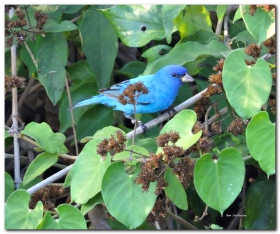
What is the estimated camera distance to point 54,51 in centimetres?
352

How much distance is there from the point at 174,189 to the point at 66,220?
1.74ft

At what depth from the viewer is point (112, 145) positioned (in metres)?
2.49

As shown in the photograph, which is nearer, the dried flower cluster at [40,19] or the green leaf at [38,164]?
the green leaf at [38,164]

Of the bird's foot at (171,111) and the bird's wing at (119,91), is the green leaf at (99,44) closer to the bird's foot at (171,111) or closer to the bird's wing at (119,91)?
the bird's wing at (119,91)

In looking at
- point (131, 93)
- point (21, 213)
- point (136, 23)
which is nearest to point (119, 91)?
point (136, 23)

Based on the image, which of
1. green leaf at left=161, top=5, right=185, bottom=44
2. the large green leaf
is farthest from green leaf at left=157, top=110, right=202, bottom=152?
the large green leaf

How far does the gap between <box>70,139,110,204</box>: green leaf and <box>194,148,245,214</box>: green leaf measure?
47 cm

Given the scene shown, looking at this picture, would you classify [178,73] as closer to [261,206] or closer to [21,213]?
[261,206]

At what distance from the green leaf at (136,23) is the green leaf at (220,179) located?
113cm

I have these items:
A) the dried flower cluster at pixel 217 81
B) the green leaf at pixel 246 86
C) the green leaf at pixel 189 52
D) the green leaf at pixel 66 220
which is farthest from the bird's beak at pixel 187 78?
the green leaf at pixel 66 220

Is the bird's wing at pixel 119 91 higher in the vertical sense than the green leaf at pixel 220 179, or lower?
lower

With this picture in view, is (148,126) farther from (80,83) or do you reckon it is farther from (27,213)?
(27,213)

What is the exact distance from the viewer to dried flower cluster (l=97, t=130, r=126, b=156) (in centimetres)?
250

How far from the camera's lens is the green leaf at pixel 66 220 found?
249 cm
